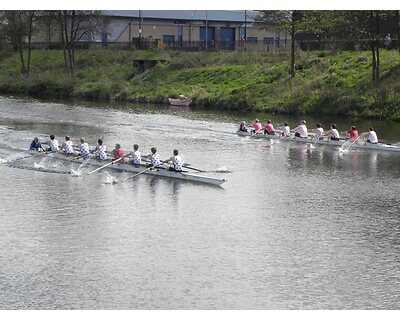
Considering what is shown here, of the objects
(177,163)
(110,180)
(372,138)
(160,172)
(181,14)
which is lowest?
(110,180)

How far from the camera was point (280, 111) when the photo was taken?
53.3m

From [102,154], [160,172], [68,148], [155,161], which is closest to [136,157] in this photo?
[155,161]

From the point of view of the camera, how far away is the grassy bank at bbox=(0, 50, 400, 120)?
51250mm

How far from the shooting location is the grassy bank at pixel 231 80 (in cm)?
5125

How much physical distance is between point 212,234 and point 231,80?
40110 mm

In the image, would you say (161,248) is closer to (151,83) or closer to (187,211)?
(187,211)

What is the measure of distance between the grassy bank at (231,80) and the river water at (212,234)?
47.4ft

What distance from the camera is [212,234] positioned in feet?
75.2

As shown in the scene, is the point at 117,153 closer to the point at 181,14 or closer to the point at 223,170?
the point at 223,170

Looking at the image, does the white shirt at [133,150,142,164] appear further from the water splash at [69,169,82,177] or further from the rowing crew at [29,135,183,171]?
the water splash at [69,169,82,177]

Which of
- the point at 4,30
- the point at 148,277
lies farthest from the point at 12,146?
the point at 4,30

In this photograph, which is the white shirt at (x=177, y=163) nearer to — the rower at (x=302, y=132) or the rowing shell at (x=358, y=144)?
the rowing shell at (x=358, y=144)

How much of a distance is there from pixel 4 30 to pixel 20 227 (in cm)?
6134

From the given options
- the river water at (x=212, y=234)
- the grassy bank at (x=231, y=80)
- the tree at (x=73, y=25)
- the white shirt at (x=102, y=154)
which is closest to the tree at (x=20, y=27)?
the grassy bank at (x=231, y=80)
